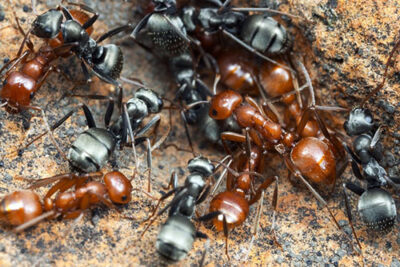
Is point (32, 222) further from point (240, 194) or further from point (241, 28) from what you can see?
point (241, 28)

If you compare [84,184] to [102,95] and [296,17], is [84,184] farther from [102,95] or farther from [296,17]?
[296,17]

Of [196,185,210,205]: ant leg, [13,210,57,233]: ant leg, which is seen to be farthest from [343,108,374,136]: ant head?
[13,210,57,233]: ant leg

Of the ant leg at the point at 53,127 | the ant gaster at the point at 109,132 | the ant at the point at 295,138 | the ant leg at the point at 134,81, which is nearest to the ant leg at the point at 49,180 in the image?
the ant gaster at the point at 109,132

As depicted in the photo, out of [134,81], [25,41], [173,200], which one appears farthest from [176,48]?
[173,200]

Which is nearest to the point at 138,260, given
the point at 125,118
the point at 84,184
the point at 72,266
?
the point at 72,266

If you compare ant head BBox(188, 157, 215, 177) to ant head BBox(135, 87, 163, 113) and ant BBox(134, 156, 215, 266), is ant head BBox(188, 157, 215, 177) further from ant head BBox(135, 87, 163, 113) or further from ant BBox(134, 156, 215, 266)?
ant head BBox(135, 87, 163, 113)
